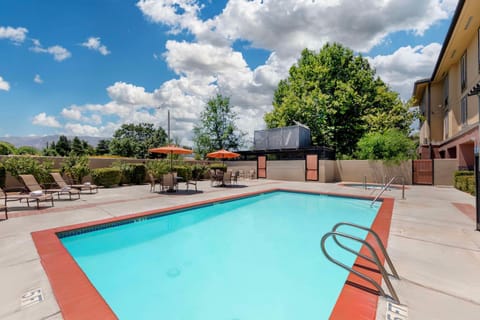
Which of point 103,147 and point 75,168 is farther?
point 103,147

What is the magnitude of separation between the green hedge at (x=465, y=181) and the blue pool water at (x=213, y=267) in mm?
5987

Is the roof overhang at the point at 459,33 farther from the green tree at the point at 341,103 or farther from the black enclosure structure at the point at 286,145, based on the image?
the black enclosure structure at the point at 286,145

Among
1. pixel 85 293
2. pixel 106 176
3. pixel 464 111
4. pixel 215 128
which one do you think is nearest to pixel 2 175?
pixel 106 176

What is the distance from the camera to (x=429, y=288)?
2.50 metres

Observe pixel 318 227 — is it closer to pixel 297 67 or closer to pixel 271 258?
pixel 271 258

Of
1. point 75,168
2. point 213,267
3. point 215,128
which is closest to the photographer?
point 213,267

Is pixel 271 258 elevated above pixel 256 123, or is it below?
below

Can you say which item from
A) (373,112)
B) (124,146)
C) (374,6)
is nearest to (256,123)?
(373,112)

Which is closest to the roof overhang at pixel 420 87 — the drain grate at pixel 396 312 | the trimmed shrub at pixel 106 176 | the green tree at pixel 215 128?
the green tree at pixel 215 128

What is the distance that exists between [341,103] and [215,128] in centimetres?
1545

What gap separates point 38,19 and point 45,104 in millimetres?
10631

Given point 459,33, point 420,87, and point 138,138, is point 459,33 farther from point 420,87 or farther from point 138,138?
point 138,138

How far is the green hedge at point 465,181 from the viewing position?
30.0 feet

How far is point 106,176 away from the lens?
1216 centimetres
